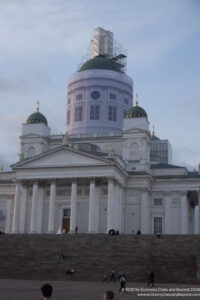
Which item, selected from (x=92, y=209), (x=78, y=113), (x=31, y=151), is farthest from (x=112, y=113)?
(x=92, y=209)

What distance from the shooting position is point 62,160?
52781 millimetres

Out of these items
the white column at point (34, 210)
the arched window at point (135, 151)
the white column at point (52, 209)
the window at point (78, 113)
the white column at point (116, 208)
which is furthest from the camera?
the window at point (78, 113)

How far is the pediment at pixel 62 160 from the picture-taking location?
169 ft

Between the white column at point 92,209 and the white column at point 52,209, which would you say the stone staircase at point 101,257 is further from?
the white column at point 52,209

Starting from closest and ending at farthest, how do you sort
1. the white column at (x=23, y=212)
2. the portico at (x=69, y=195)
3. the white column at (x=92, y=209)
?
the white column at (x=92, y=209), the portico at (x=69, y=195), the white column at (x=23, y=212)

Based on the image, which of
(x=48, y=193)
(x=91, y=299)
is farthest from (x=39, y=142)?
(x=91, y=299)

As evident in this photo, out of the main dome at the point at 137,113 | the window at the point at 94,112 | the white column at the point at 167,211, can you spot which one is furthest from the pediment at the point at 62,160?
the window at the point at 94,112

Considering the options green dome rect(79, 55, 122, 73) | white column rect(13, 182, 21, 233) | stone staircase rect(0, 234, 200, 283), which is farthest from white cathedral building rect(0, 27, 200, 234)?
stone staircase rect(0, 234, 200, 283)

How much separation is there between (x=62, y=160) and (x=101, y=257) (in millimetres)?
16728

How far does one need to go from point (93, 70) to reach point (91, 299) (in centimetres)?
5502

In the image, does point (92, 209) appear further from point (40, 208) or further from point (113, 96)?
point (113, 96)

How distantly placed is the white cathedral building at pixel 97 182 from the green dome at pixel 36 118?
142mm

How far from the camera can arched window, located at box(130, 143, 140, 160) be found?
59500 mm

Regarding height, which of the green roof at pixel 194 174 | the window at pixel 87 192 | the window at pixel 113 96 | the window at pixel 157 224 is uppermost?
the window at pixel 113 96
